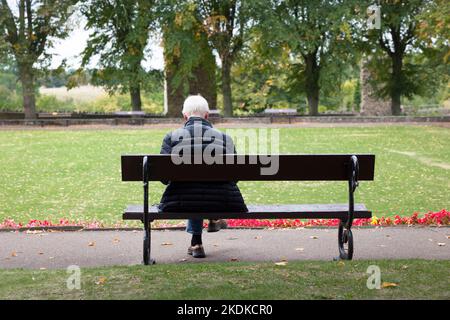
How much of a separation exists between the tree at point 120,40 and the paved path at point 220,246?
29.5 m

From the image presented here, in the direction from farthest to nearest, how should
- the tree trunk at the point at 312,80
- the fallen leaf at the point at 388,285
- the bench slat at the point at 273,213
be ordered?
the tree trunk at the point at 312,80, the bench slat at the point at 273,213, the fallen leaf at the point at 388,285

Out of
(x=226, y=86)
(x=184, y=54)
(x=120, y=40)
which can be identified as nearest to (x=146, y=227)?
(x=184, y=54)

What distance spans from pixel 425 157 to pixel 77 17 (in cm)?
2451

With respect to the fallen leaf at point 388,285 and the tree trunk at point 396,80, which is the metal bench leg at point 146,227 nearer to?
the fallen leaf at point 388,285

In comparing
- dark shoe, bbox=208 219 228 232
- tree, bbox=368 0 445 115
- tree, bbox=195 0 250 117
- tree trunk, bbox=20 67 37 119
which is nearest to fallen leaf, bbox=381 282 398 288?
dark shoe, bbox=208 219 228 232

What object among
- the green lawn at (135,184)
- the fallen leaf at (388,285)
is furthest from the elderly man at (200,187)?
the green lawn at (135,184)

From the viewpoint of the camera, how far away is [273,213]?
725 centimetres

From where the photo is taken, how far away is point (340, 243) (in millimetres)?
7590

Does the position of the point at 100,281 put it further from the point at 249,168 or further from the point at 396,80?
the point at 396,80

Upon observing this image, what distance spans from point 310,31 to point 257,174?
3185 centimetres

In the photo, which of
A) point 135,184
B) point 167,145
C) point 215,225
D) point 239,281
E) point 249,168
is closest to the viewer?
point 239,281

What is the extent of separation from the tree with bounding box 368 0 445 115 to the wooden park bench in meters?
32.8

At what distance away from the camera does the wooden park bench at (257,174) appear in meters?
7.05
